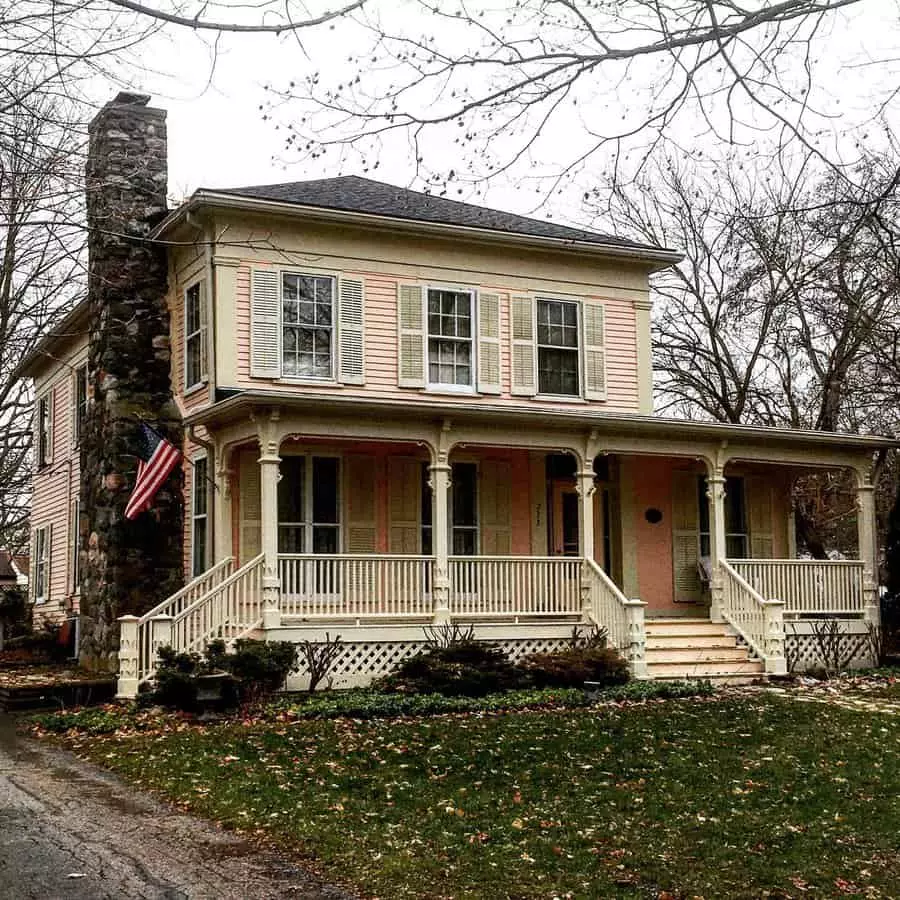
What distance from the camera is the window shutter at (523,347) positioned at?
19.6 metres

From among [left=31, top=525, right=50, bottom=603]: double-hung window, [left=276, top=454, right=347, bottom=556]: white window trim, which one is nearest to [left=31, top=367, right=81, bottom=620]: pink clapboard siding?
[left=31, top=525, right=50, bottom=603]: double-hung window

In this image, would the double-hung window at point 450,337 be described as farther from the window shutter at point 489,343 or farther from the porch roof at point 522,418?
the porch roof at point 522,418

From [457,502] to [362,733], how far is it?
22.4 ft

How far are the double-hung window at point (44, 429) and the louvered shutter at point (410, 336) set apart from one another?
34.2 feet

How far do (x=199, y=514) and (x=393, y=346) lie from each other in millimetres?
3793

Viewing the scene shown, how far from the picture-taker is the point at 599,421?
695 inches

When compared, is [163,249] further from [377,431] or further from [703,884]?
[703,884]

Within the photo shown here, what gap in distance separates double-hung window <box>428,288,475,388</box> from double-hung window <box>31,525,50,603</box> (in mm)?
10820

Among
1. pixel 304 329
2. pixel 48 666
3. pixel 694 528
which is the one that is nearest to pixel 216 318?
pixel 304 329

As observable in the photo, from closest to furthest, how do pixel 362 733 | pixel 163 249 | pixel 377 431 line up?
pixel 362 733
pixel 377 431
pixel 163 249

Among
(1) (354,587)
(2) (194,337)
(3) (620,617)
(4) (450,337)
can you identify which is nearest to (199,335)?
(2) (194,337)

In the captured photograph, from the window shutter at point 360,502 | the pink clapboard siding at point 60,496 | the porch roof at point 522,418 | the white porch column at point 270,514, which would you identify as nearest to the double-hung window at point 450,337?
the porch roof at point 522,418

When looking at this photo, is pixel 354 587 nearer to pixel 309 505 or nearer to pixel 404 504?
pixel 309 505

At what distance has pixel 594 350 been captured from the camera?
20.2 metres
